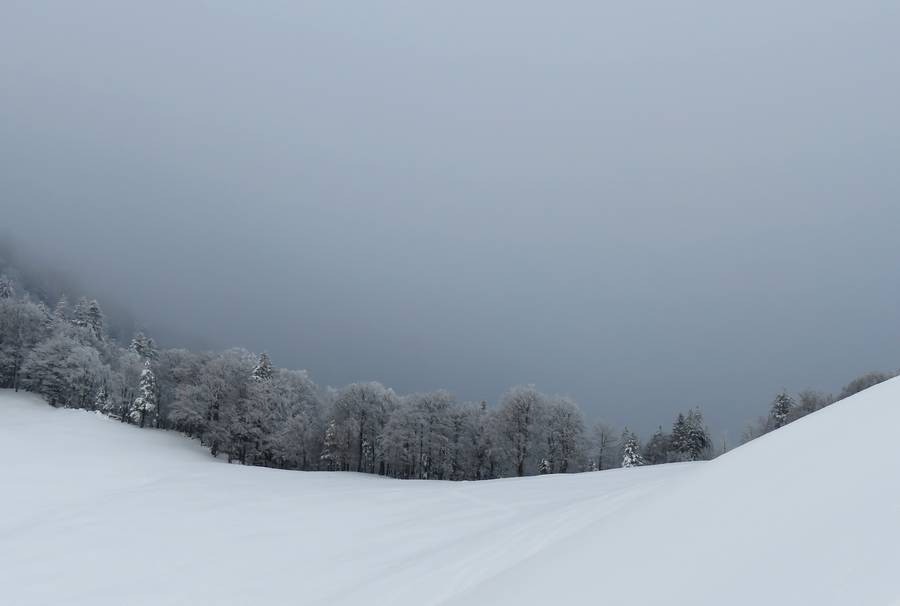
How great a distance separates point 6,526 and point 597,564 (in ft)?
76.0

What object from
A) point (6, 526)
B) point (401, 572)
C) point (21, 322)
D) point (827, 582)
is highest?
point (21, 322)

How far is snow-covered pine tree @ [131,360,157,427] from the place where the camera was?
65312 millimetres

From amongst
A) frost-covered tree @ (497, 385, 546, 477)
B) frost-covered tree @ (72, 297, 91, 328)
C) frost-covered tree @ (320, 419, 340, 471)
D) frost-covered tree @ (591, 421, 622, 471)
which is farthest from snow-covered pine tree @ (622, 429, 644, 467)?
frost-covered tree @ (72, 297, 91, 328)

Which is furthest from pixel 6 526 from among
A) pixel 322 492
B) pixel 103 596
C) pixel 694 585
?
pixel 694 585

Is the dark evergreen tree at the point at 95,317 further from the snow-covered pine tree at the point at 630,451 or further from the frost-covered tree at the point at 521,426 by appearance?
the snow-covered pine tree at the point at 630,451

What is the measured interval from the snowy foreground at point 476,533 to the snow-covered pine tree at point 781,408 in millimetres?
49870

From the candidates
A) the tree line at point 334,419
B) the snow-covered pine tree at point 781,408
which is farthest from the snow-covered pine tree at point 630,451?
the snow-covered pine tree at point 781,408

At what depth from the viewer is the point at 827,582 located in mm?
2432

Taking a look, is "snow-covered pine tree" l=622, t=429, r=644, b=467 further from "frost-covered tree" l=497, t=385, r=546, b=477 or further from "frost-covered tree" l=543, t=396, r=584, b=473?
"frost-covered tree" l=497, t=385, r=546, b=477

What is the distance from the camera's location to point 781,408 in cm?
5791

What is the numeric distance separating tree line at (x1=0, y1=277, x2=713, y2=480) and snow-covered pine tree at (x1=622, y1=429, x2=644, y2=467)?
0.14 metres

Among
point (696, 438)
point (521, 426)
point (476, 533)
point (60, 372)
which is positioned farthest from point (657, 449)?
point (60, 372)

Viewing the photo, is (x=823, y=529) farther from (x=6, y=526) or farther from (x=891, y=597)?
(x=6, y=526)

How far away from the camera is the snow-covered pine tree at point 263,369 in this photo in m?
63.6
